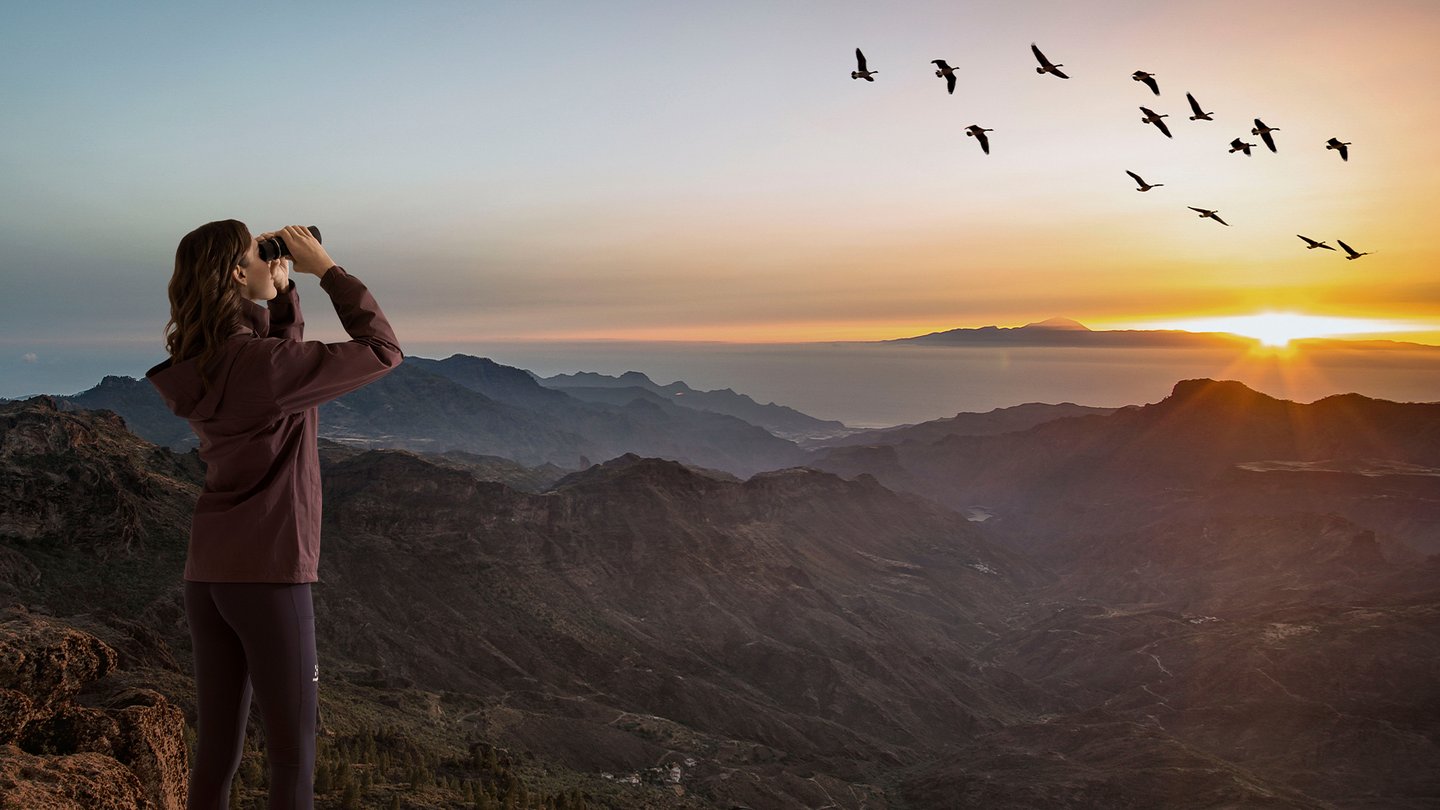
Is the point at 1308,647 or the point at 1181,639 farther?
the point at 1181,639

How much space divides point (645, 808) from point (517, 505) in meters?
66.0

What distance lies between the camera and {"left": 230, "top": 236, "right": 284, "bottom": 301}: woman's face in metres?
4.31

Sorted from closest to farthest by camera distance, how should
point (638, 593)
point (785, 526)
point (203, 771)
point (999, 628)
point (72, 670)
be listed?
point (203, 771) < point (72, 670) < point (638, 593) < point (999, 628) < point (785, 526)

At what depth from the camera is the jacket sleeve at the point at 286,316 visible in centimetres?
477

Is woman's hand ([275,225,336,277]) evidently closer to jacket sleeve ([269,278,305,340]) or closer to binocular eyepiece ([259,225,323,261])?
binocular eyepiece ([259,225,323,261])

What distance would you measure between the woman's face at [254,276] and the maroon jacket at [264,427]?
0.15 meters

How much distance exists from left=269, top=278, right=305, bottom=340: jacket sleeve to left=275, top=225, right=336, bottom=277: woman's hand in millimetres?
256

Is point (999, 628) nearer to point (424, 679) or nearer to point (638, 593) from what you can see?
point (638, 593)

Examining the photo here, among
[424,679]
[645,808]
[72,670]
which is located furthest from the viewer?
[424,679]

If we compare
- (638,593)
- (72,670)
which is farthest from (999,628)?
(72,670)

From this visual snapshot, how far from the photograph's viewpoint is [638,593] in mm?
102688

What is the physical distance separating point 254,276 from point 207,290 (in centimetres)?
26

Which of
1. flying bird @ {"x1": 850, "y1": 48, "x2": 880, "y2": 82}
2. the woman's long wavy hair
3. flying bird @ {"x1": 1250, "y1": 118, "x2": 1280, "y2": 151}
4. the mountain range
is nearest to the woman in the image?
the woman's long wavy hair

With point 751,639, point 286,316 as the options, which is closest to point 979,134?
point 286,316
